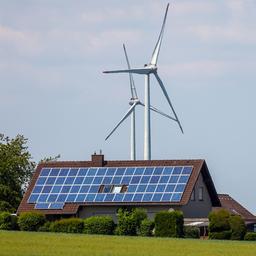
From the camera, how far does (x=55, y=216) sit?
7725cm

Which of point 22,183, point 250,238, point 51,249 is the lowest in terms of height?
point 51,249

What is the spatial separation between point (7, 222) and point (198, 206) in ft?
54.3

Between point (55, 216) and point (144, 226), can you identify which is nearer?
point (144, 226)

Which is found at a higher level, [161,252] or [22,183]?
[22,183]

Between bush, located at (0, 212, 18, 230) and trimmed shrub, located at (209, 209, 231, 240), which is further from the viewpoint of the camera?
bush, located at (0, 212, 18, 230)

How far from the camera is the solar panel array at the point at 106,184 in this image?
247ft

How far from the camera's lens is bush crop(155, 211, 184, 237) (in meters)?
63.3

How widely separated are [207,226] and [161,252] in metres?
28.8

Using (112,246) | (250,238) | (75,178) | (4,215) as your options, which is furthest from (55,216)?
(112,246)

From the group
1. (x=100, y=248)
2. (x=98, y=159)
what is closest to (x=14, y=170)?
(x=98, y=159)

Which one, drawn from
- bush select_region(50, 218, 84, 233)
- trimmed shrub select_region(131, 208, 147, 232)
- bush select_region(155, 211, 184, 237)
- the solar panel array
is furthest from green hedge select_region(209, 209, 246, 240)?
the solar panel array

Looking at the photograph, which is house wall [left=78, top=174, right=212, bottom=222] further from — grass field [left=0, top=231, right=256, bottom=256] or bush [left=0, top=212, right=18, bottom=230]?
grass field [left=0, top=231, right=256, bottom=256]

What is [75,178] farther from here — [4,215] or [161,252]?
[161,252]

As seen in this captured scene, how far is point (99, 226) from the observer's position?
6512 cm
